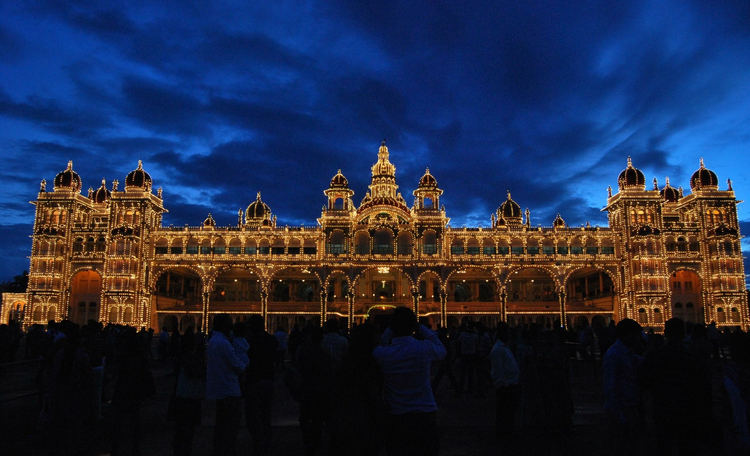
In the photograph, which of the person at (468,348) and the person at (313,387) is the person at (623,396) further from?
the person at (468,348)

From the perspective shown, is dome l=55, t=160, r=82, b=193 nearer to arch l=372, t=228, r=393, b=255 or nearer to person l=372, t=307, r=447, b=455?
arch l=372, t=228, r=393, b=255

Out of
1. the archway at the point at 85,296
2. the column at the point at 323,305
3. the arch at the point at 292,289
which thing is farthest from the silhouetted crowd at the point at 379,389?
the archway at the point at 85,296

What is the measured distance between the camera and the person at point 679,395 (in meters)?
6.35

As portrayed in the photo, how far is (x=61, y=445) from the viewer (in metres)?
8.84

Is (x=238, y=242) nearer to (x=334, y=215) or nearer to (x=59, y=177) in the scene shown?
(x=334, y=215)

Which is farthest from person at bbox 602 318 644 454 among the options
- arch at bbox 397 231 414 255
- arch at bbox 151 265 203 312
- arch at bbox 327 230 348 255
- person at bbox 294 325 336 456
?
arch at bbox 151 265 203 312

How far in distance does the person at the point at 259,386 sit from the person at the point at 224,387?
0.81 m

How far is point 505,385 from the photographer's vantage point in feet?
33.3

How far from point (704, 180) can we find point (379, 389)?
58.4 metres

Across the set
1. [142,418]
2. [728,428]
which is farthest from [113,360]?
[728,428]

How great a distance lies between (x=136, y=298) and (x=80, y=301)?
286 inches

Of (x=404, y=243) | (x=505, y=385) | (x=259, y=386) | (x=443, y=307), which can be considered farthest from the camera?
(x=404, y=243)

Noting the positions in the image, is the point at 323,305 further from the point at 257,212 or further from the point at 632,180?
the point at 632,180

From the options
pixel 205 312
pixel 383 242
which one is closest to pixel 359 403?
pixel 383 242
